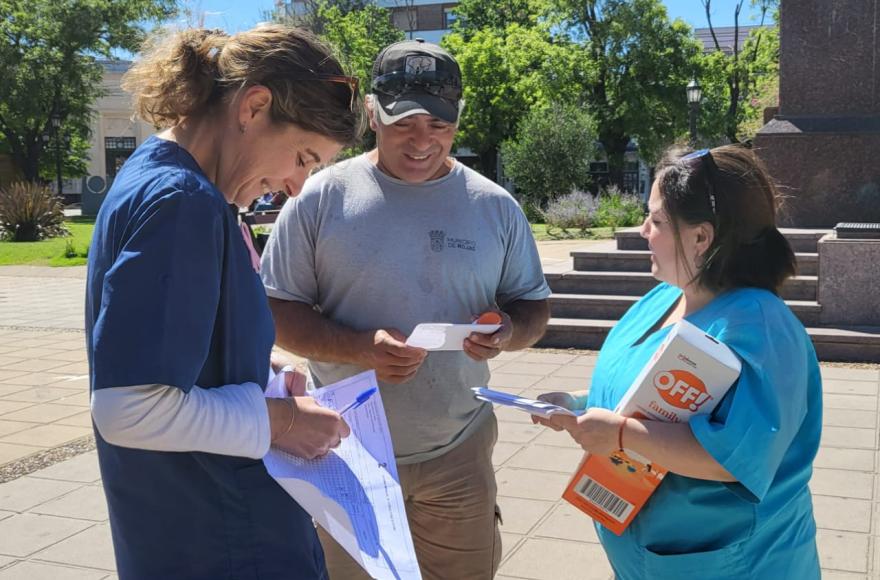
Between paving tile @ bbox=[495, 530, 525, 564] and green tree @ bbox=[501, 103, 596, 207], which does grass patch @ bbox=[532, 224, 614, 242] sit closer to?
green tree @ bbox=[501, 103, 596, 207]

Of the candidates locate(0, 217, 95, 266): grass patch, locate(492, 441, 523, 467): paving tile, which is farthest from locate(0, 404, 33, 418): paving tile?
locate(0, 217, 95, 266): grass patch

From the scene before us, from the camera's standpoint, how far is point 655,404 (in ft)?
Result: 6.56

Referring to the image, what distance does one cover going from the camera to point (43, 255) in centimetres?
2102

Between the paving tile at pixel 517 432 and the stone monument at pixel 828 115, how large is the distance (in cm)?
546

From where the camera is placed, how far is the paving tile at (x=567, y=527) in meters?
4.20

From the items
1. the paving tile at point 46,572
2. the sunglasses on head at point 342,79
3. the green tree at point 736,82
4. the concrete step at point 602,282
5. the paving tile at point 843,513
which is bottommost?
the paving tile at point 843,513

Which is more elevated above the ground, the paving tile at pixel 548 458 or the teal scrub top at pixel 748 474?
the teal scrub top at pixel 748 474

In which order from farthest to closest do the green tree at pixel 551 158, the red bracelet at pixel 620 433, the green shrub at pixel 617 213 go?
the green tree at pixel 551 158 → the green shrub at pixel 617 213 → the red bracelet at pixel 620 433

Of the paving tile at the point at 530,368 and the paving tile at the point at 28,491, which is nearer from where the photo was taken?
the paving tile at the point at 28,491

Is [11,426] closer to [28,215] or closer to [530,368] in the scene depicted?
[530,368]

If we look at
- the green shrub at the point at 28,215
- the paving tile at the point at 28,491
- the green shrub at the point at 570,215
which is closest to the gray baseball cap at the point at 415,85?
the paving tile at the point at 28,491

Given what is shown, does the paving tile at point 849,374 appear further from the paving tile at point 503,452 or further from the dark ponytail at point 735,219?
the dark ponytail at point 735,219

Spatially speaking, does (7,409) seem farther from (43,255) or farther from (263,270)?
(43,255)

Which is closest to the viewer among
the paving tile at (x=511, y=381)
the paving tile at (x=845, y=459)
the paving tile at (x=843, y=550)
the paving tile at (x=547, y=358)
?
the paving tile at (x=843, y=550)
